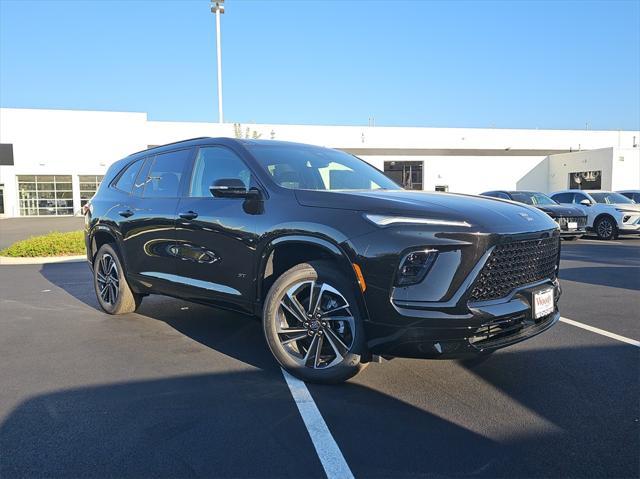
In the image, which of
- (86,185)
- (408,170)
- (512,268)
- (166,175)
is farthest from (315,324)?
A: (408,170)

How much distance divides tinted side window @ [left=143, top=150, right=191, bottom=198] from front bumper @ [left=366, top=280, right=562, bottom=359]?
265 centimetres

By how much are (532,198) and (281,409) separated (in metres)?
14.4

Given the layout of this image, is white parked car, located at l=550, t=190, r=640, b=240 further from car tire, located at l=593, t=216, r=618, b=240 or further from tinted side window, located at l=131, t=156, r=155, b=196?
tinted side window, located at l=131, t=156, r=155, b=196

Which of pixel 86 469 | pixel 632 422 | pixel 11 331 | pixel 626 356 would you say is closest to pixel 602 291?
pixel 626 356

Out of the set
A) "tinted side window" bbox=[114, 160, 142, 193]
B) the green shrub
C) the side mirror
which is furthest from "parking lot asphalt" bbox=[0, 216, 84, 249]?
the side mirror

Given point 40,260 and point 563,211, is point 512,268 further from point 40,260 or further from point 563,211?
point 563,211

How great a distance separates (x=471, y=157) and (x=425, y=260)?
44.7 meters

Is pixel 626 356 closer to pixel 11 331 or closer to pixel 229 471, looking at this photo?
pixel 229 471

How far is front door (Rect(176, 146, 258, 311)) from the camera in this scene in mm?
4031

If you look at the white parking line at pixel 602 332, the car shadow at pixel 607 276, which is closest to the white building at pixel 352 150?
the car shadow at pixel 607 276

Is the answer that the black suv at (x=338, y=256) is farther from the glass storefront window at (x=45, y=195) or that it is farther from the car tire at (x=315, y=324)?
the glass storefront window at (x=45, y=195)

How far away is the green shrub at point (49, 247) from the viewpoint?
12328 mm

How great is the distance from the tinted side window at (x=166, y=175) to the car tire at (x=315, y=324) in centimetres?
179

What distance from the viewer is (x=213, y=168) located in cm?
461
